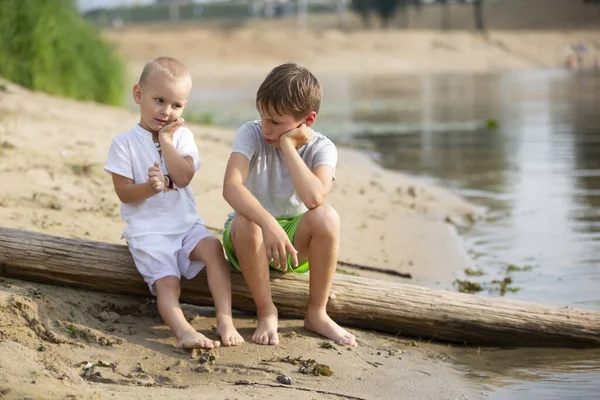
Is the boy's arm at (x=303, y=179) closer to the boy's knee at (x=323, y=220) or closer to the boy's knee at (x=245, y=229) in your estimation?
the boy's knee at (x=323, y=220)

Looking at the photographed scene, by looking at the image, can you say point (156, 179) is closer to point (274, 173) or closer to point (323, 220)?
point (274, 173)

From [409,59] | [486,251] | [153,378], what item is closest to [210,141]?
[486,251]

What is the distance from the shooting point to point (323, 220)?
3678 millimetres

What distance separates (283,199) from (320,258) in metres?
0.36

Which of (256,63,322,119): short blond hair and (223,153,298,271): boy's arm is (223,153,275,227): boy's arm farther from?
(256,63,322,119): short blond hair

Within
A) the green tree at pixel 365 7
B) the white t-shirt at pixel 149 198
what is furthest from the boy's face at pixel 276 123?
the green tree at pixel 365 7

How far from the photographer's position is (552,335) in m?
3.95

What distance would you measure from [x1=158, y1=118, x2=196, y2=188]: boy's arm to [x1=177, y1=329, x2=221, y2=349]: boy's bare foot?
2.35 ft

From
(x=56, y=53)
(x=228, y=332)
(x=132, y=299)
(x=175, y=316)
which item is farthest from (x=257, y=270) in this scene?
(x=56, y=53)

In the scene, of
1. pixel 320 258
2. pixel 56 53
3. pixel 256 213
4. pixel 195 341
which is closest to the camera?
pixel 195 341

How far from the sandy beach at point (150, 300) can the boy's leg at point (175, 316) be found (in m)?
0.06

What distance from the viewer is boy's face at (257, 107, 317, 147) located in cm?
374

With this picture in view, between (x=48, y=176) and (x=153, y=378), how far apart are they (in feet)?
10.7

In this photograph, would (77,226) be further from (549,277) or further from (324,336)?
Answer: (549,277)
